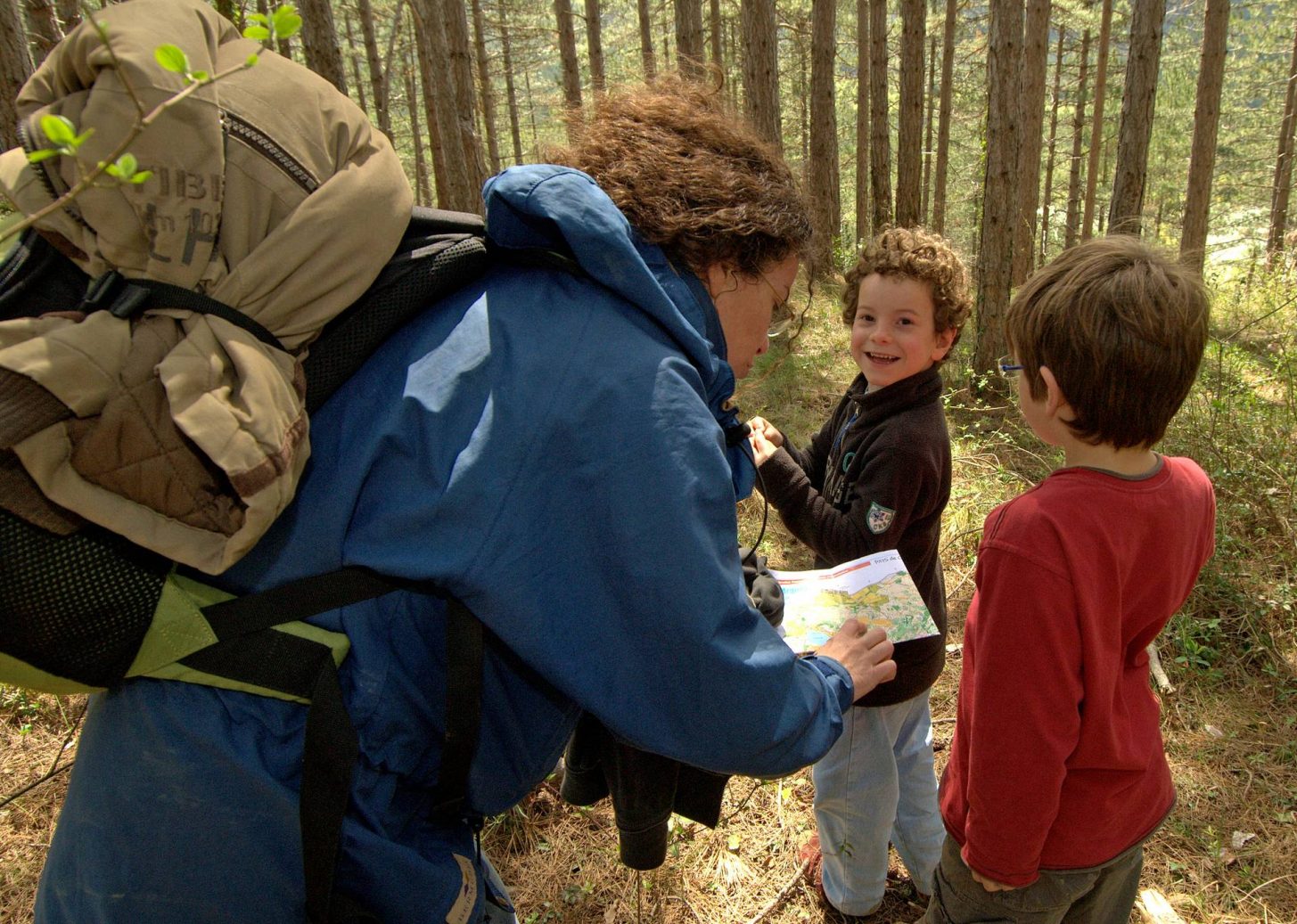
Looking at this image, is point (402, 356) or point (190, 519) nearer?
point (190, 519)

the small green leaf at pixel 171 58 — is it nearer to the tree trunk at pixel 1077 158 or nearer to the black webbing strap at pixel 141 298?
the black webbing strap at pixel 141 298

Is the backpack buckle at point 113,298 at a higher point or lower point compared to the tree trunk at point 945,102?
higher

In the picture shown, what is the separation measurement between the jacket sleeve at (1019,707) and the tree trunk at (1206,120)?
Result: 12.3m

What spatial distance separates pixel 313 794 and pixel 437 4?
39.3ft

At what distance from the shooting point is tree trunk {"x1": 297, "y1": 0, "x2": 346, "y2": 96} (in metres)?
5.28

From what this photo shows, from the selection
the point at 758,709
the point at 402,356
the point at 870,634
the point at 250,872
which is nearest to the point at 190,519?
the point at 402,356

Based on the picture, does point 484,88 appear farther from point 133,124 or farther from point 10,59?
point 133,124

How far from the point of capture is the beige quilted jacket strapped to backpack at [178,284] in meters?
0.83

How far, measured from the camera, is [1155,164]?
27.0m

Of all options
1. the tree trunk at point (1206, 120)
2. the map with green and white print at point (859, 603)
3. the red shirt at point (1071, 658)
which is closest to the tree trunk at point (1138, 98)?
the tree trunk at point (1206, 120)

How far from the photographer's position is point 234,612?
1.02 m

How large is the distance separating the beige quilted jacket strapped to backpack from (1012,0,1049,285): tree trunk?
6939 mm

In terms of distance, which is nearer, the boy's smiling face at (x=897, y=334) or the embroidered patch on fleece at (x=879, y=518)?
the embroidered patch on fleece at (x=879, y=518)

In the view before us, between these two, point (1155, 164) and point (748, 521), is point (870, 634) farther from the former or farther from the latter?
point (1155, 164)
